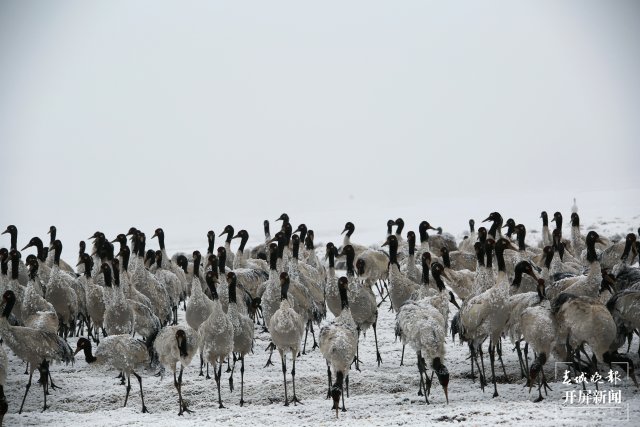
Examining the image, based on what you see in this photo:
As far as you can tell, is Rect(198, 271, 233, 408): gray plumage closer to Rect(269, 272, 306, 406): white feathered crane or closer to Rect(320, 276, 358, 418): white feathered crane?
Rect(269, 272, 306, 406): white feathered crane

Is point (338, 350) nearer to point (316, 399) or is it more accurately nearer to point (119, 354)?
point (316, 399)

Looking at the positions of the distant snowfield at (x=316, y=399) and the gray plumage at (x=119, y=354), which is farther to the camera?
the gray plumage at (x=119, y=354)

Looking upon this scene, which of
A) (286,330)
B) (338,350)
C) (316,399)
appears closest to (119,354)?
(286,330)

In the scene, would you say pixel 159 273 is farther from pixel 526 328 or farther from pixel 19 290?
pixel 526 328

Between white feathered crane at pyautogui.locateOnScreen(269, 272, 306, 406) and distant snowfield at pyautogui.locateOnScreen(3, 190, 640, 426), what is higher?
white feathered crane at pyautogui.locateOnScreen(269, 272, 306, 406)

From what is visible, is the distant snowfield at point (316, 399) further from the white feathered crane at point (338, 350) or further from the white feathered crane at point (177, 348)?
the white feathered crane at point (177, 348)

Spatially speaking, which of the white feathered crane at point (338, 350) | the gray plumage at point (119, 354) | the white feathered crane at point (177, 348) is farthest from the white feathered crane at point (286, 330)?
the gray plumage at point (119, 354)

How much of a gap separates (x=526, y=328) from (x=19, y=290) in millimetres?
9142

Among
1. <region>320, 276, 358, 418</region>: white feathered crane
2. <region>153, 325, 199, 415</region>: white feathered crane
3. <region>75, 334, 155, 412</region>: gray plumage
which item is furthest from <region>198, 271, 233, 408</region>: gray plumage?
<region>320, 276, 358, 418</region>: white feathered crane

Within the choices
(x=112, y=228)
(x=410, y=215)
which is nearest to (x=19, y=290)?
(x=410, y=215)

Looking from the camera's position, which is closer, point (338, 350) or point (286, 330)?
point (338, 350)

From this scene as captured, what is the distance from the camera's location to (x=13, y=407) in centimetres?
1040

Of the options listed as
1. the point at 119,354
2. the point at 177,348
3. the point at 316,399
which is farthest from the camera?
the point at 316,399

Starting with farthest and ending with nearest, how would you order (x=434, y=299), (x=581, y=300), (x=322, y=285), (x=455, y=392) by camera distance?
(x=322, y=285), (x=434, y=299), (x=455, y=392), (x=581, y=300)
